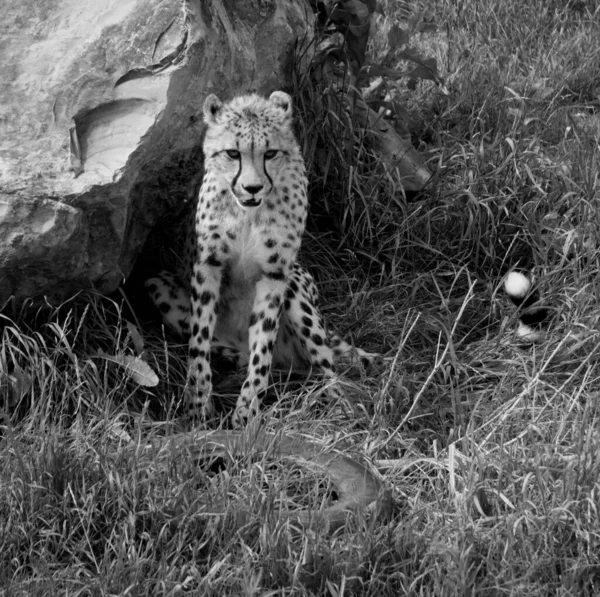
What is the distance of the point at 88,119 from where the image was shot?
3379 mm

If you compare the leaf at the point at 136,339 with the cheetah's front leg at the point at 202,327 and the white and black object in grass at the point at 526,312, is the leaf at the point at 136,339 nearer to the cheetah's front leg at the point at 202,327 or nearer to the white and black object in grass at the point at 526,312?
the cheetah's front leg at the point at 202,327

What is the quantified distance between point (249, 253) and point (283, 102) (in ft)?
1.64

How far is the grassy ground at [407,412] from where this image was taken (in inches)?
99.6

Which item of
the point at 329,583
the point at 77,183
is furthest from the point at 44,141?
the point at 329,583

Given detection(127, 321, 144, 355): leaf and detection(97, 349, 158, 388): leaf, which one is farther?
detection(127, 321, 144, 355): leaf

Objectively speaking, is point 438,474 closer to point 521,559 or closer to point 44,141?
point 521,559

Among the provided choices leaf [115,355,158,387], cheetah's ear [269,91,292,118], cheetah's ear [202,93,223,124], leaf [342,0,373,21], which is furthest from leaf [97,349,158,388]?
leaf [342,0,373,21]

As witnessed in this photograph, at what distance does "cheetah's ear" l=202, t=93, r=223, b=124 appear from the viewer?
134 inches

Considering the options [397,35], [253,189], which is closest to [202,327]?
[253,189]

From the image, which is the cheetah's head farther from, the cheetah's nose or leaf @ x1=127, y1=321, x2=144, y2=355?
leaf @ x1=127, y1=321, x2=144, y2=355

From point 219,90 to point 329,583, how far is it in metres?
1.80

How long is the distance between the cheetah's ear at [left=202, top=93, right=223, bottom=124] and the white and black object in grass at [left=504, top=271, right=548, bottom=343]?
1129 millimetres

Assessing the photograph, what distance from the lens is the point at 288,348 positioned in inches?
153

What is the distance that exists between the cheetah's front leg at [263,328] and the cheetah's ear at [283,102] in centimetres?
53
